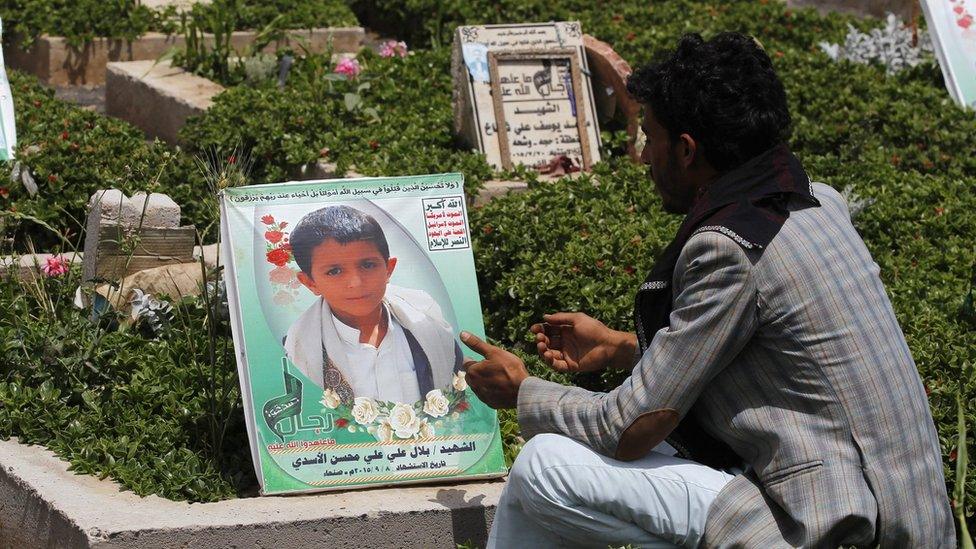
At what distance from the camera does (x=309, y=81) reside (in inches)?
287

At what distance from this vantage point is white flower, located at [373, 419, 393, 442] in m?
3.74

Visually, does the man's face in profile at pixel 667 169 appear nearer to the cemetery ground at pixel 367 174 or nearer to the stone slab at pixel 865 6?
the cemetery ground at pixel 367 174

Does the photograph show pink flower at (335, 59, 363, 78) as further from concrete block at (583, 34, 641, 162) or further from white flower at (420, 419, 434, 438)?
white flower at (420, 419, 434, 438)

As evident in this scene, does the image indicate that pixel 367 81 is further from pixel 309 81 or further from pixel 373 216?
pixel 373 216

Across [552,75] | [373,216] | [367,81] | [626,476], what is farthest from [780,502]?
[367,81]

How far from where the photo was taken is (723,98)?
2.91 metres

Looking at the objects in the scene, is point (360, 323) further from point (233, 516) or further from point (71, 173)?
point (71, 173)

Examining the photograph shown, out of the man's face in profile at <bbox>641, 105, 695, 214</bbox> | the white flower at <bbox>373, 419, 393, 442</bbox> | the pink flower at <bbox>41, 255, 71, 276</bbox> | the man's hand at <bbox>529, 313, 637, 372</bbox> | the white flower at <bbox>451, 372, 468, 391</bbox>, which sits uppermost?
the man's face in profile at <bbox>641, 105, 695, 214</bbox>

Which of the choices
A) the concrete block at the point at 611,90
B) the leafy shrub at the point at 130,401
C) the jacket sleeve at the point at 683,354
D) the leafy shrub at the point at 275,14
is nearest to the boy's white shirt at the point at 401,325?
the leafy shrub at the point at 130,401

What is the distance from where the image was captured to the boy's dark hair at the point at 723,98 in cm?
291

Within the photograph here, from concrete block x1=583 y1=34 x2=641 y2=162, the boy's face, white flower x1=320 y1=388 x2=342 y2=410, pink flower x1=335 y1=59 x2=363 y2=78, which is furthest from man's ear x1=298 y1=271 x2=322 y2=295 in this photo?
pink flower x1=335 y1=59 x2=363 y2=78

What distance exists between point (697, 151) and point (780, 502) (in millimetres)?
798

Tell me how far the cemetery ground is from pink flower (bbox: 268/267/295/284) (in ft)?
0.98

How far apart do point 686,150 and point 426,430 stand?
48.6 inches
